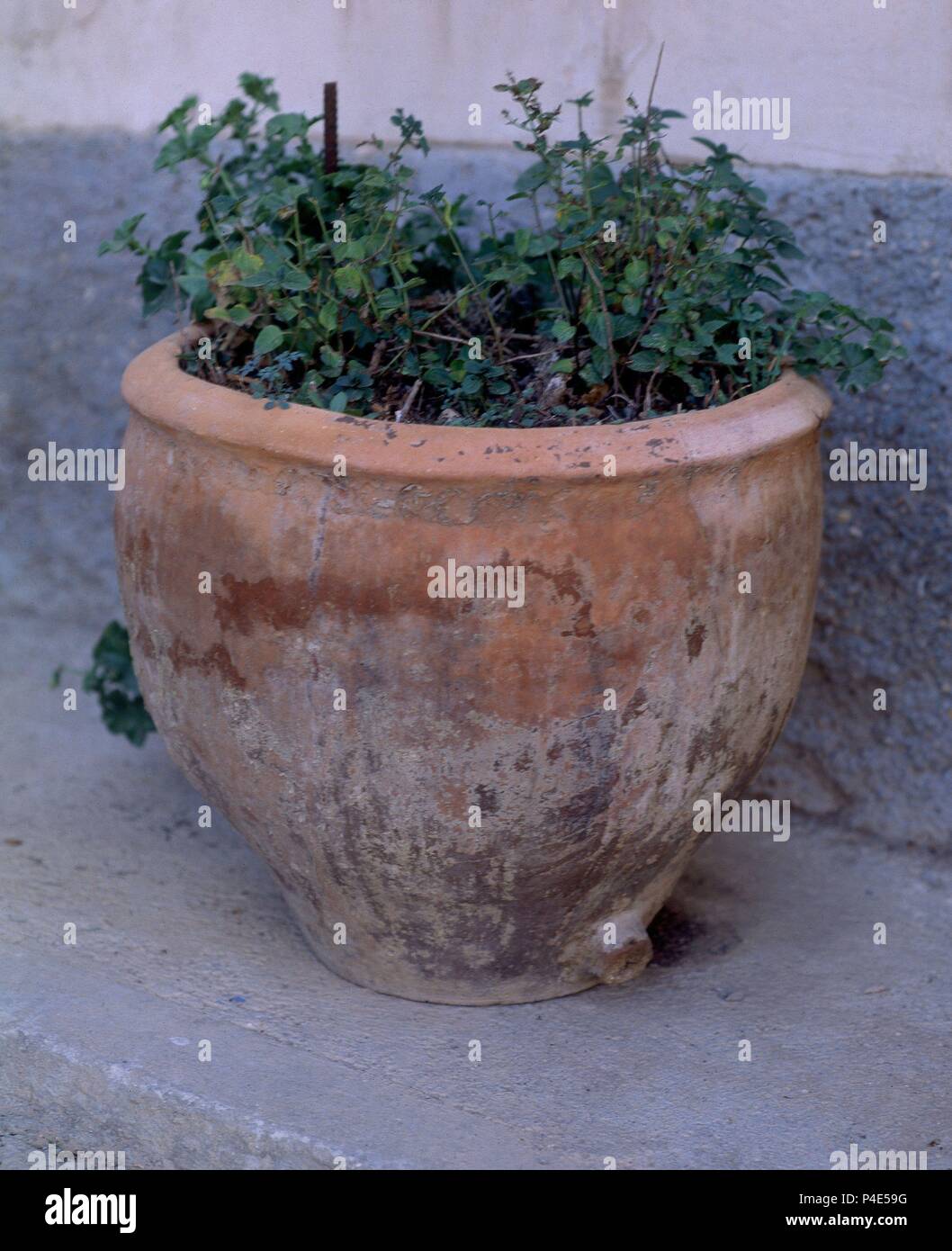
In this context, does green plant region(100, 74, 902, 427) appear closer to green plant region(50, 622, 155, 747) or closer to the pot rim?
the pot rim

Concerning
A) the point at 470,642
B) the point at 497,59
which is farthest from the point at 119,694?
the point at 497,59

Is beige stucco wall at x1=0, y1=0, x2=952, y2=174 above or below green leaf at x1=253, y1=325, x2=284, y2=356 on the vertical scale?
above

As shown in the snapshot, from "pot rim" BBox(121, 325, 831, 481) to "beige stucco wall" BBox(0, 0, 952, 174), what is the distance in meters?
0.76

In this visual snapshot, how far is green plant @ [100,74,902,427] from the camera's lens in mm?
1917

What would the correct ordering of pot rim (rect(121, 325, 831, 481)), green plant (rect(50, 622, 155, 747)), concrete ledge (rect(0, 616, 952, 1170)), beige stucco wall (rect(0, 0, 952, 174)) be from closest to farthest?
pot rim (rect(121, 325, 831, 481)), concrete ledge (rect(0, 616, 952, 1170)), beige stucco wall (rect(0, 0, 952, 174)), green plant (rect(50, 622, 155, 747))

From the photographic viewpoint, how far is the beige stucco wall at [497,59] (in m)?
2.30

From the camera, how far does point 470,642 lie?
1.72 meters

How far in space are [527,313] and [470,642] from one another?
696mm

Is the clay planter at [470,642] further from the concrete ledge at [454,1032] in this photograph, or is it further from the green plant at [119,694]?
the green plant at [119,694]

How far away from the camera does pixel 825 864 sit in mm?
2543

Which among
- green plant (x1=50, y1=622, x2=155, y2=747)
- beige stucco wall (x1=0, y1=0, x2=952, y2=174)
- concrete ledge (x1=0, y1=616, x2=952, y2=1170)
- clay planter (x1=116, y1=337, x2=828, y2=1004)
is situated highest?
beige stucco wall (x1=0, y1=0, x2=952, y2=174)

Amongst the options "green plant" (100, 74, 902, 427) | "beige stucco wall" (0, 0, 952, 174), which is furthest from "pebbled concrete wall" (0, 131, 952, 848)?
"green plant" (100, 74, 902, 427)

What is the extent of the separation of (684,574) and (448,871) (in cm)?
52

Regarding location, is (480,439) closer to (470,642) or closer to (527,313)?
(470,642)
